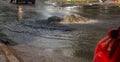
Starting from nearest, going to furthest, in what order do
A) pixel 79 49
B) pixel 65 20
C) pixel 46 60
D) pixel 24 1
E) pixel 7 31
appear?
pixel 46 60 → pixel 79 49 → pixel 7 31 → pixel 65 20 → pixel 24 1

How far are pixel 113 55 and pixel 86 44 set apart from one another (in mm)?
7811

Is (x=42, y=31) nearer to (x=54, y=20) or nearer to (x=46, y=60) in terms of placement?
(x=54, y=20)

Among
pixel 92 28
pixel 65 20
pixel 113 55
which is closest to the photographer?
pixel 113 55

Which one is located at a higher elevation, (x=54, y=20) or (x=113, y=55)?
(x=113, y=55)

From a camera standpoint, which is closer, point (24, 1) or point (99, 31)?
point (99, 31)

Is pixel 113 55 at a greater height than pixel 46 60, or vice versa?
pixel 113 55

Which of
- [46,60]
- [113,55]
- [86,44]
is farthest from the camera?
[86,44]

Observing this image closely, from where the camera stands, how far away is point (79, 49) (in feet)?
35.4

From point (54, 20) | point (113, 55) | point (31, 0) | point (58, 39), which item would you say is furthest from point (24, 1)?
point (113, 55)

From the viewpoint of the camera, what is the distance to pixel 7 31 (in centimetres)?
1488

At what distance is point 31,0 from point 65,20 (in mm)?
19729

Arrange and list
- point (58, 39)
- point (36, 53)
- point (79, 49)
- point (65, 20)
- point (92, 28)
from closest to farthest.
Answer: point (36, 53), point (79, 49), point (58, 39), point (92, 28), point (65, 20)

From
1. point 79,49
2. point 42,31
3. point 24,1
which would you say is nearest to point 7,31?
point 42,31

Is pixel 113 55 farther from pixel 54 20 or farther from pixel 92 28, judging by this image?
pixel 54 20
